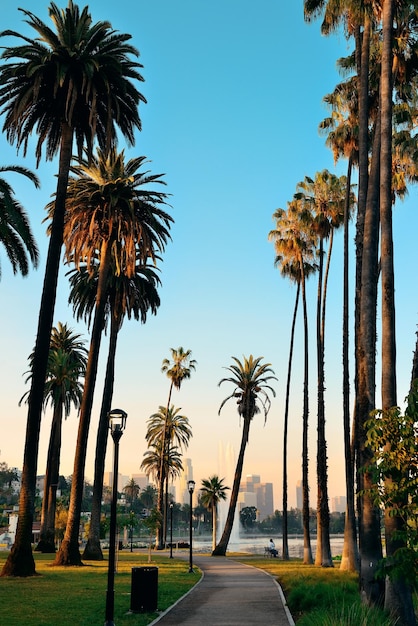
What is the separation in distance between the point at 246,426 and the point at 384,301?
37.6 meters

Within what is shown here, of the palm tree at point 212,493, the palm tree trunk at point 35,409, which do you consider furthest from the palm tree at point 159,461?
the palm tree trunk at point 35,409

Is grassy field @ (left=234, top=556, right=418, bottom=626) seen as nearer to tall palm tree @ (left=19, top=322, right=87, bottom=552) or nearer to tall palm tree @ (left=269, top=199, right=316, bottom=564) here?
tall palm tree @ (left=269, top=199, right=316, bottom=564)

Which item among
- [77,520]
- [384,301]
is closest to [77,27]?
[384,301]

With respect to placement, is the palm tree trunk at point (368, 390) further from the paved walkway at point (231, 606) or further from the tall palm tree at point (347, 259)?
the tall palm tree at point (347, 259)

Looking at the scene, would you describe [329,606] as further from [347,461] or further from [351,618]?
[347,461]

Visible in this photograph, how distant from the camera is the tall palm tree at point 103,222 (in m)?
33.9

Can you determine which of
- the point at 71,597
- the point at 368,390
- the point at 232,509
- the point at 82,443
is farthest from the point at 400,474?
the point at 232,509

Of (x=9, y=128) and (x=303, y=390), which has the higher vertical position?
(x=9, y=128)

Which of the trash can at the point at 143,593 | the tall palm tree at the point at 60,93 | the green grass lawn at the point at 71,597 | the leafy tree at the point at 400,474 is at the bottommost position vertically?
the green grass lawn at the point at 71,597

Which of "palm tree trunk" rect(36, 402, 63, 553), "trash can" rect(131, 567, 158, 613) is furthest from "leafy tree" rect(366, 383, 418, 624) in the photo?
"palm tree trunk" rect(36, 402, 63, 553)

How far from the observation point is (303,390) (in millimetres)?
42125

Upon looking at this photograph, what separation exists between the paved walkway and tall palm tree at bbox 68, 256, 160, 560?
1760cm

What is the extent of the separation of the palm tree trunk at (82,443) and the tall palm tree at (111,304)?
16.6 feet

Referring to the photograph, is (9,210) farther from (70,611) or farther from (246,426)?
(246,426)
